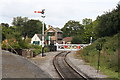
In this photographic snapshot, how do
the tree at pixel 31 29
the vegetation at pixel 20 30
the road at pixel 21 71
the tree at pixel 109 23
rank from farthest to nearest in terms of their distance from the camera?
the tree at pixel 31 29 → the vegetation at pixel 20 30 → the tree at pixel 109 23 → the road at pixel 21 71

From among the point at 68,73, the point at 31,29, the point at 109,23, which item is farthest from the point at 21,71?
the point at 31,29

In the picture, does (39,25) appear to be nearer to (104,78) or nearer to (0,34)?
(0,34)

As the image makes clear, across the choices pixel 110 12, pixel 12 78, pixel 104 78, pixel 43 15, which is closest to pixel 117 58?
pixel 104 78

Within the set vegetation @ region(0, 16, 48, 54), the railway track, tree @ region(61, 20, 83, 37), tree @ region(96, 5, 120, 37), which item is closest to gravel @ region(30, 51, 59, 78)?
the railway track

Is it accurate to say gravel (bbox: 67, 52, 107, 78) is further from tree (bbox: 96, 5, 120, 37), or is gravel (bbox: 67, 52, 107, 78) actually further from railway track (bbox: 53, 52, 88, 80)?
tree (bbox: 96, 5, 120, 37)

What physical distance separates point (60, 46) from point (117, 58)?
89.8 ft

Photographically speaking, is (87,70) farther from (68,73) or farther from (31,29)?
(31,29)

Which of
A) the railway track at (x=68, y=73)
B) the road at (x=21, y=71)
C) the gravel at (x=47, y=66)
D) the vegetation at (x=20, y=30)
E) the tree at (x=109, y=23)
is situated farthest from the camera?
the vegetation at (x=20, y=30)

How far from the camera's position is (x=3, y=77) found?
38.8ft

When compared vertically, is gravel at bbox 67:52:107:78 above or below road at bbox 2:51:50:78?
below

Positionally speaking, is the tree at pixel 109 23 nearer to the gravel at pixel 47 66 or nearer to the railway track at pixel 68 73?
the gravel at pixel 47 66

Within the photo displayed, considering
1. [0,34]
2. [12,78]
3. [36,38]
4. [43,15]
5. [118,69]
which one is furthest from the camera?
[36,38]

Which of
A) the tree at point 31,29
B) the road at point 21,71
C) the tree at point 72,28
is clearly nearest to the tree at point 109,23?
the road at point 21,71

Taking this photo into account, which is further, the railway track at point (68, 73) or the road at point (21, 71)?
the railway track at point (68, 73)
